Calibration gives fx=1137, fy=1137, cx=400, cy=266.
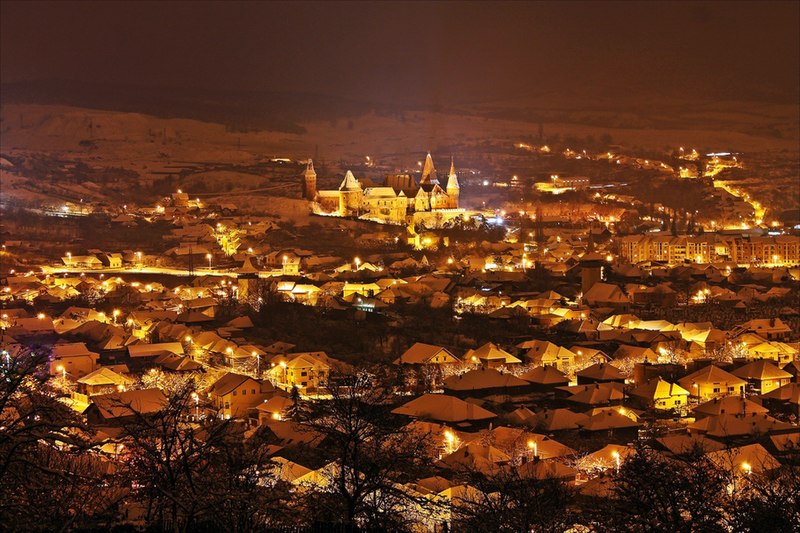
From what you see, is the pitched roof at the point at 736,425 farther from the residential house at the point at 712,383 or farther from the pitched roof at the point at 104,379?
the pitched roof at the point at 104,379

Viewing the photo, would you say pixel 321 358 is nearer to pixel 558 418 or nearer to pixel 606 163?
pixel 558 418

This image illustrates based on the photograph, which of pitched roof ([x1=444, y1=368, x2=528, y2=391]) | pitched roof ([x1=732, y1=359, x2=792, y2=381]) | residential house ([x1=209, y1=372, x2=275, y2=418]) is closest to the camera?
residential house ([x1=209, y1=372, x2=275, y2=418])

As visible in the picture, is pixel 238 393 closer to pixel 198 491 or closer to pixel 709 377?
pixel 709 377

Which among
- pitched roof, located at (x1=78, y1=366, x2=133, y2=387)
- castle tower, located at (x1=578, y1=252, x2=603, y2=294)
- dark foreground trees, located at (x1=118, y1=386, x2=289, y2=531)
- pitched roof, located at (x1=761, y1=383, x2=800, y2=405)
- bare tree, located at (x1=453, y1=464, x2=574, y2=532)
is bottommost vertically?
castle tower, located at (x1=578, y1=252, x2=603, y2=294)

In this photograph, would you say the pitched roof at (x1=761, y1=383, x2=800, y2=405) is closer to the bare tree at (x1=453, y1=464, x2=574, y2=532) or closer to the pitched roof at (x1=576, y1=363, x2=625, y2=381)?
the pitched roof at (x1=576, y1=363, x2=625, y2=381)

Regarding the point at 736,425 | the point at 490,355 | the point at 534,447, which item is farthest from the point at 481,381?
the point at 534,447

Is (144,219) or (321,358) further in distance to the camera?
(144,219)

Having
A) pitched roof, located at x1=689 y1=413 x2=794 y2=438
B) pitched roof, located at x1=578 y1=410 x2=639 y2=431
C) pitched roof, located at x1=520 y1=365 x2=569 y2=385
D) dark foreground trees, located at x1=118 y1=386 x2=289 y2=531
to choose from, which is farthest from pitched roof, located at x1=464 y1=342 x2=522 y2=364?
dark foreground trees, located at x1=118 y1=386 x2=289 y2=531

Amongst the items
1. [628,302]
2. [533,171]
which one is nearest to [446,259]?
[628,302]
